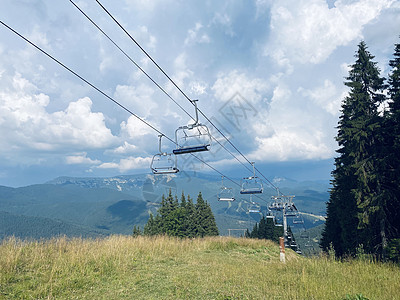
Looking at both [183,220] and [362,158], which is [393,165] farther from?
[183,220]

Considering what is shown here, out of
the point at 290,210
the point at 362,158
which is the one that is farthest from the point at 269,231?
the point at 362,158

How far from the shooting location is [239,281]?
8.06 m

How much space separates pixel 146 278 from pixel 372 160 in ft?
63.4

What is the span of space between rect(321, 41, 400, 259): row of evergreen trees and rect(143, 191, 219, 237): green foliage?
38222 millimetres

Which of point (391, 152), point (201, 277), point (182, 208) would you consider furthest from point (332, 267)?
point (182, 208)

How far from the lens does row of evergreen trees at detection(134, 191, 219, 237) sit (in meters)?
55.9

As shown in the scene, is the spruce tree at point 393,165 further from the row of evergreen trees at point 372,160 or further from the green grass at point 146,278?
the green grass at point 146,278

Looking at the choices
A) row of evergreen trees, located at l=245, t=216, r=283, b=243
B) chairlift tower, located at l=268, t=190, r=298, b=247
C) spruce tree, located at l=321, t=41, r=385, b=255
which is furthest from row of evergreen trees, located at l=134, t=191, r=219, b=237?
spruce tree, located at l=321, t=41, r=385, b=255

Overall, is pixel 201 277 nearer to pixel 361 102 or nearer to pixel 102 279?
pixel 102 279

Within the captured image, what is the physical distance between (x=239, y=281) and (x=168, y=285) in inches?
92.6

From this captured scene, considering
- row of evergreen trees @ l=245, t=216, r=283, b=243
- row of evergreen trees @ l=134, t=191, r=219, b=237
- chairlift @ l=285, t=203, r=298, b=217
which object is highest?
chairlift @ l=285, t=203, r=298, b=217

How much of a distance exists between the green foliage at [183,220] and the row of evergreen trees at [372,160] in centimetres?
3822

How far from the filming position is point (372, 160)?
19.3 m

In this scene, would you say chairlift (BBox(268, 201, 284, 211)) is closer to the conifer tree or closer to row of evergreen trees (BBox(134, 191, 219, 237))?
row of evergreen trees (BBox(134, 191, 219, 237))
